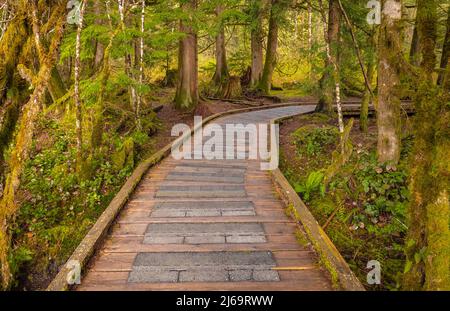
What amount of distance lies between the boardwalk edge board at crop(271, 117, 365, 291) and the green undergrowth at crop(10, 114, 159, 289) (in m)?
4.21

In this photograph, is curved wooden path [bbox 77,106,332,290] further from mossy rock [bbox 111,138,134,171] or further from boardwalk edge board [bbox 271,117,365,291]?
mossy rock [bbox 111,138,134,171]

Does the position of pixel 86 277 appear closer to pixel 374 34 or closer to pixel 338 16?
pixel 374 34

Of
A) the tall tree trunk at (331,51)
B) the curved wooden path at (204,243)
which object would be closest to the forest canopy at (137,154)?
the tall tree trunk at (331,51)

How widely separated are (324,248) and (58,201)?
20.5 feet

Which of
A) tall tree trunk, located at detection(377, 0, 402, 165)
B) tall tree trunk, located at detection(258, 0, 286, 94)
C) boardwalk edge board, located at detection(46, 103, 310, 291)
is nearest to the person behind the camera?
boardwalk edge board, located at detection(46, 103, 310, 291)

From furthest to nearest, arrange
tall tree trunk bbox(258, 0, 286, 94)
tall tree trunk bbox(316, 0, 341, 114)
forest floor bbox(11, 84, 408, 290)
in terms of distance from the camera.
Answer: tall tree trunk bbox(258, 0, 286, 94) → tall tree trunk bbox(316, 0, 341, 114) → forest floor bbox(11, 84, 408, 290)

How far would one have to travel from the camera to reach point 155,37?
412 inches

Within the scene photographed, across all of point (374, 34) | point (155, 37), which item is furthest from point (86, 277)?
point (374, 34)

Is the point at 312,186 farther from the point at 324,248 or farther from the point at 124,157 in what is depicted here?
the point at 124,157

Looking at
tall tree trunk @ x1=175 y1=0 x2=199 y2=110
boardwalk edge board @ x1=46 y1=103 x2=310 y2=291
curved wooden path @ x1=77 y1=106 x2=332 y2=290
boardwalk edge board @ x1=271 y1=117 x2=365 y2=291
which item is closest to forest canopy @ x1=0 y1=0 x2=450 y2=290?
boardwalk edge board @ x1=271 y1=117 x2=365 y2=291

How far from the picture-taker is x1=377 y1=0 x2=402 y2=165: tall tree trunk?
22.2 ft

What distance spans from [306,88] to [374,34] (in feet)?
12.7

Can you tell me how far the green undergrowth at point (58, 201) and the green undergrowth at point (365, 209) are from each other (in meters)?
4.74

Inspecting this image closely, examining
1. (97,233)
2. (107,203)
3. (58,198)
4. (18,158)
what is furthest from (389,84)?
(58,198)
